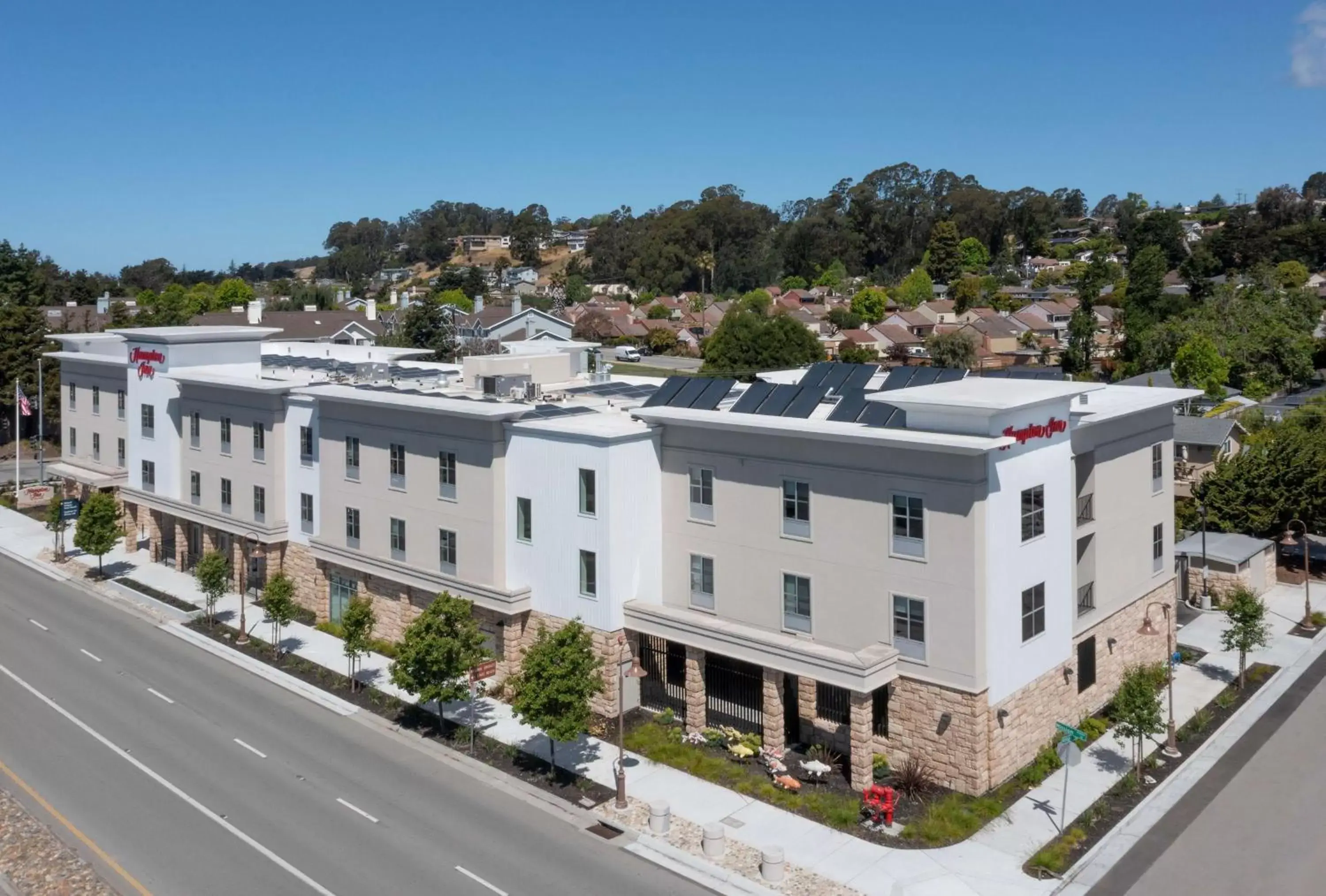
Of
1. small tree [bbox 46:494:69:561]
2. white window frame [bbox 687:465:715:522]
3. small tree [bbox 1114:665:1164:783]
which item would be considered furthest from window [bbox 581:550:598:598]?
small tree [bbox 46:494:69:561]

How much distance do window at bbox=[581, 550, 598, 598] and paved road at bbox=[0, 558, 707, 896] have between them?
18.3 ft

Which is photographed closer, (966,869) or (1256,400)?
(966,869)

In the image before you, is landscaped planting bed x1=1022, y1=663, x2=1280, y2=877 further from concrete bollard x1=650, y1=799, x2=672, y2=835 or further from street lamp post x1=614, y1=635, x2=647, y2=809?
street lamp post x1=614, y1=635, x2=647, y2=809

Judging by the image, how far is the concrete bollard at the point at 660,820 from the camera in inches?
880

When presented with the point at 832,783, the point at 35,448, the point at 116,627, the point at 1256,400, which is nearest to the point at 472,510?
the point at 832,783

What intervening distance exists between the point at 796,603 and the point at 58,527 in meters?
34.5

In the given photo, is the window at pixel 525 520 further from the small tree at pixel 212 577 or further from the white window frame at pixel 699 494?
the small tree at pixel 212 577

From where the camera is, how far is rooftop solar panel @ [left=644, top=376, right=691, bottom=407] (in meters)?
29.9

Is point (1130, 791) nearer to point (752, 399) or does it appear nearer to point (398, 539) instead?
point (752, 399)

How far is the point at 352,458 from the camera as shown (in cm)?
3491

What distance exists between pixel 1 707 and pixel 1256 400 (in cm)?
7221

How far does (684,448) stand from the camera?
28.7m

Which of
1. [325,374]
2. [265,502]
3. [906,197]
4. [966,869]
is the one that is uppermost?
[906,197]

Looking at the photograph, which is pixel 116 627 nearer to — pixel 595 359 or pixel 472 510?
pixel 472 510
